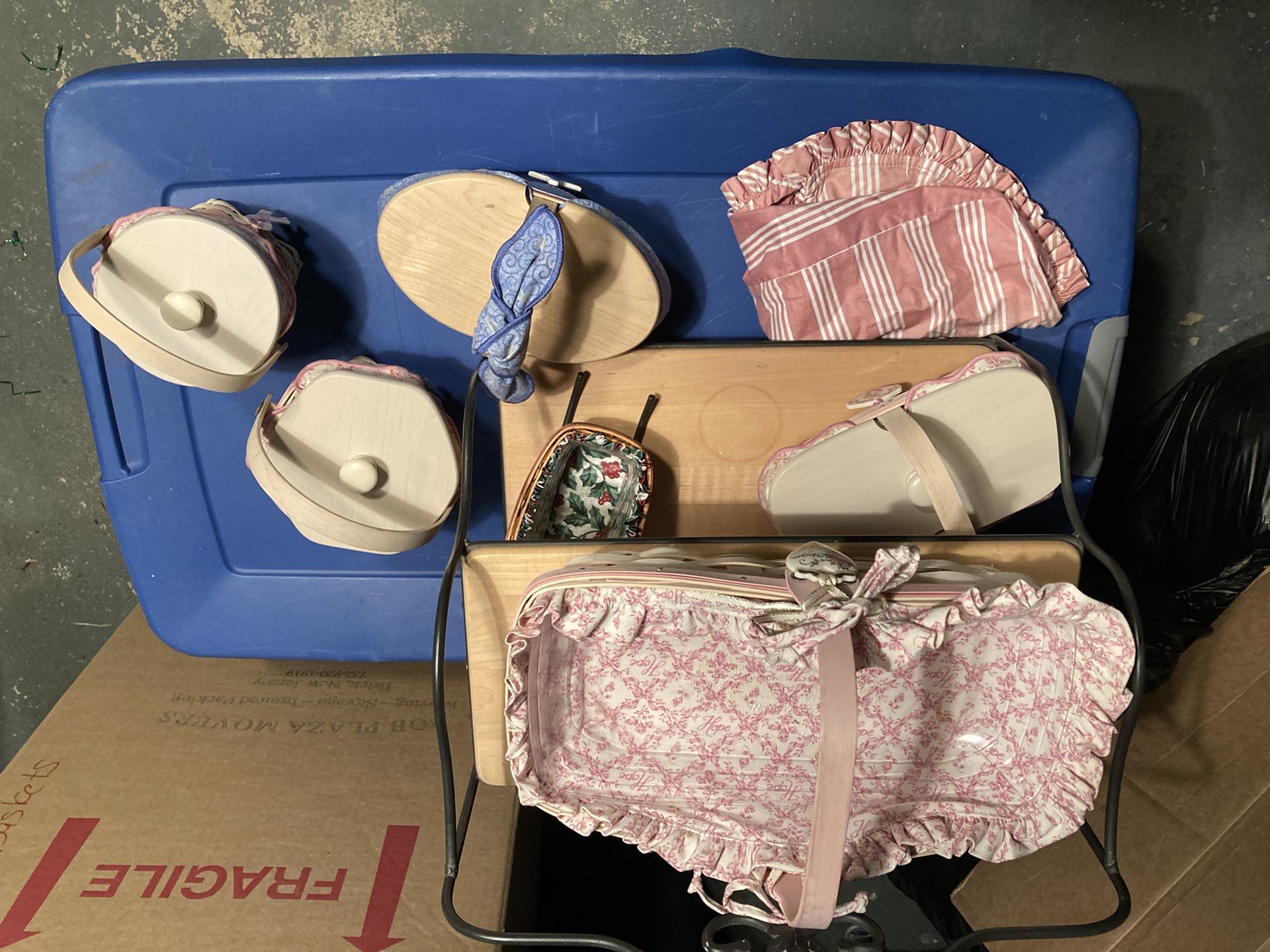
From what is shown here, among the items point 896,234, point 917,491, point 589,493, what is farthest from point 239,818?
point 896,234

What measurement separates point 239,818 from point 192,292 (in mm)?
558

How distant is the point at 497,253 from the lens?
2.40ft

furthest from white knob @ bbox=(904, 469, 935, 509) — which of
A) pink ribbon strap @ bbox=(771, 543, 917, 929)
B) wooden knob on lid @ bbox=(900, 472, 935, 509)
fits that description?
pink ribbon strap @ bbox=(771, 543, 917, 929)

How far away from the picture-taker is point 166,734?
39.2 inches

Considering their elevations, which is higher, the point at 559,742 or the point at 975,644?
the point at 975,644

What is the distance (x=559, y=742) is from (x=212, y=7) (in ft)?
3.53

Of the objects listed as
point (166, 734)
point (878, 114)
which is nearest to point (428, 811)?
point (166, 734)

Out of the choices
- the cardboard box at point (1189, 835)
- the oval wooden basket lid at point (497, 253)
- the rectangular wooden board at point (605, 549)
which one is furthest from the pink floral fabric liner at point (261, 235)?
the cardboard box at point (1189, 835)

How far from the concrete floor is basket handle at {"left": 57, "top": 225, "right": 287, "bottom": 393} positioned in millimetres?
544

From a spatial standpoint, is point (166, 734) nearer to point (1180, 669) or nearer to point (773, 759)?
point (773, 759)

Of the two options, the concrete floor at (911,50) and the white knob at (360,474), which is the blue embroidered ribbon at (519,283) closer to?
the white knob at (360,474)

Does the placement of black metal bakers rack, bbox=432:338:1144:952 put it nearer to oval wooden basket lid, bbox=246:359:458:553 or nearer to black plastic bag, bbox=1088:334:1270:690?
oval wooden basket lid, bbox=246:359:458:553

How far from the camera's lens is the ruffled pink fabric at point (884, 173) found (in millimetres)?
824

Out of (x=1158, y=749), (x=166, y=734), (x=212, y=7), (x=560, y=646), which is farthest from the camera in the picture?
(x=212, y=7)
